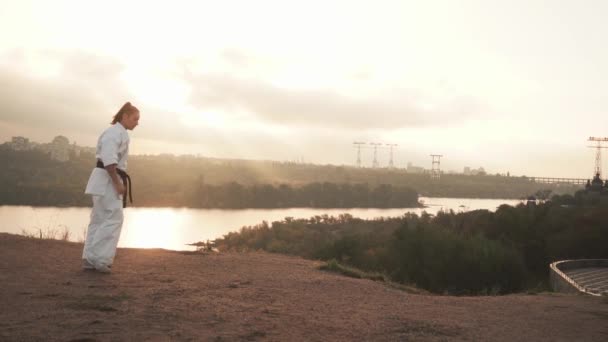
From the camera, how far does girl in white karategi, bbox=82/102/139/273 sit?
257 inches

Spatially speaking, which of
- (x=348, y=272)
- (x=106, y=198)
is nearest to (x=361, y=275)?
(x=348, y=272)

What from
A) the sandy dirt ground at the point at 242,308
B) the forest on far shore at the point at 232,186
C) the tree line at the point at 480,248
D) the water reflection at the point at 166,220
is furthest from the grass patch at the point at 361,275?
the forest on far shore at the point at 232,186

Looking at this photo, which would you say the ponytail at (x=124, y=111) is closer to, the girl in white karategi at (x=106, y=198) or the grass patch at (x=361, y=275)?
the girl in white karategi at (x=106, y=198)

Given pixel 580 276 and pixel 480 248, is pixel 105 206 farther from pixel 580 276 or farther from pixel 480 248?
pixel 480 248

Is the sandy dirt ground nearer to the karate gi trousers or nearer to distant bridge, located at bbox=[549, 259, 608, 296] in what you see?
the karate gi trousers

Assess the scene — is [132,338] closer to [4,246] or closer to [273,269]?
[273,269]

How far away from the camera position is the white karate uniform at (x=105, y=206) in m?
6.54

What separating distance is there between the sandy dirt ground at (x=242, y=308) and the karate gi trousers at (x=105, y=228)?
0.73 feet

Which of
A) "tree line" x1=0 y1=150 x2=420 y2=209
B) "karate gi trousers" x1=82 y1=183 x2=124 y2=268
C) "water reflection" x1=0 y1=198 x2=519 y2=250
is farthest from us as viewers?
"tree line" x1=0 y1=150 x2=420 y2=209

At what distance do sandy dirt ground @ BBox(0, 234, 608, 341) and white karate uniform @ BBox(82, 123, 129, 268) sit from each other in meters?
0.26

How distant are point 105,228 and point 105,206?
25 cm

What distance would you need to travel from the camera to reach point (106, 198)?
6695 mm

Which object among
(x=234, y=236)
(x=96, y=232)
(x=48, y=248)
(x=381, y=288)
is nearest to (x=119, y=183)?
(x=96, y=232)

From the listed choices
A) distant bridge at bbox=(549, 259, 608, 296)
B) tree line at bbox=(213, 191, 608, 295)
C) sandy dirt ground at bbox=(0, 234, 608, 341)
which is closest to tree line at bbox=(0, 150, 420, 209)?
tree line at bbox=(213, 191, 608, 295)
